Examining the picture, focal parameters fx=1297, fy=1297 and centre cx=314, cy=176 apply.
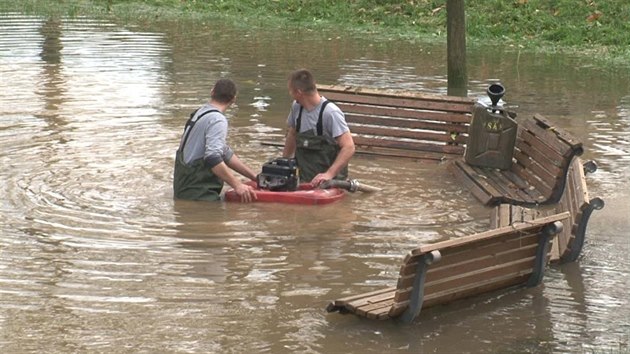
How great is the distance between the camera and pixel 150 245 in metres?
10.1

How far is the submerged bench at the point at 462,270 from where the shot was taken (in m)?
8.15

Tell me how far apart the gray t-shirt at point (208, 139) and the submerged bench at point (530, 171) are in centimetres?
249

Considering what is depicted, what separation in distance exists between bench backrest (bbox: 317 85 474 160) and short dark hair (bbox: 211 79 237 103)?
10.1 ft

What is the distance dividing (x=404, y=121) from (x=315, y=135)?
101 inches

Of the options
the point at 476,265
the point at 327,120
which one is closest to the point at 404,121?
the point at 327,120

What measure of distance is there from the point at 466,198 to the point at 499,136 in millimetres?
1140

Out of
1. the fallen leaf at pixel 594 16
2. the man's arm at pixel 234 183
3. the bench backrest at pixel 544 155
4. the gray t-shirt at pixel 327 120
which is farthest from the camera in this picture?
the fallen leaf at pixel 594 16

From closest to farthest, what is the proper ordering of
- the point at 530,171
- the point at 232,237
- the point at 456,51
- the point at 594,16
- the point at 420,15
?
the point at 232,237, the point at 530,171, the point at 456,51, the point at 594,16, the point at 420,15

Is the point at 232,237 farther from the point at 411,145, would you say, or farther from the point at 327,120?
the point at 411,145

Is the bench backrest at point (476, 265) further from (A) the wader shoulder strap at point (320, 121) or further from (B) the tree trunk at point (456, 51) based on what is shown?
(B) the tree trunk at point (456, 51)

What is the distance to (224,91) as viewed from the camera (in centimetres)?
1149

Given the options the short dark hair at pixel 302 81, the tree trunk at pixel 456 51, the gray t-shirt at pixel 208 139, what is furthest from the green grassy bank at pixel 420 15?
the gray t-shirt at pixel 208 139

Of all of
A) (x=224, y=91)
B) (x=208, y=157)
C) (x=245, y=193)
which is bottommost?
(x=245, y=193)

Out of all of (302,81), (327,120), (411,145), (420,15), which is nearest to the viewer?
(302,81)
